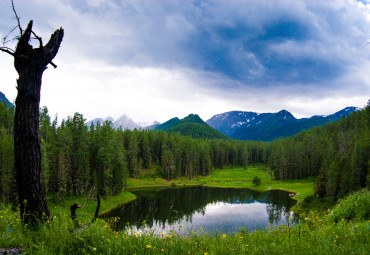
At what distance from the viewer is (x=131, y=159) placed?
9131 cm

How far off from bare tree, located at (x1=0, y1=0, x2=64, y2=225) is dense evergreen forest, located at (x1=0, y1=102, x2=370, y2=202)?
106 feet

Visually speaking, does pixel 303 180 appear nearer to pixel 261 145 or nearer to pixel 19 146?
pixel 261 145

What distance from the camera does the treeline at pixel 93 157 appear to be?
40.4 m

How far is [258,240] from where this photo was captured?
19.3ft

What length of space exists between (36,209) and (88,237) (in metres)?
2.20

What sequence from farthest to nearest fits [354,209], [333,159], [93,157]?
[333,159] < [93,157] < [354,209]

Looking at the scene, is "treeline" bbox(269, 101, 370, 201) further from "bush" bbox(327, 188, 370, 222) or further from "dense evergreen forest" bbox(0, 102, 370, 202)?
"bush" bbox(327, 188, 370, 222)

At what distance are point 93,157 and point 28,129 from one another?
5583cm

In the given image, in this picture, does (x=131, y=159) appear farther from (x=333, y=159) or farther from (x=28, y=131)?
(x=28, y=131)

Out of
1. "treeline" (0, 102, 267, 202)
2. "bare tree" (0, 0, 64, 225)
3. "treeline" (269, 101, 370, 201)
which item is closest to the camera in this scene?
"bare tree" (0, 0, 64, 225)

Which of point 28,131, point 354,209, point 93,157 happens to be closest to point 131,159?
point 93,157

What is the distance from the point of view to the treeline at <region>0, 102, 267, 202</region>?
40.4 m

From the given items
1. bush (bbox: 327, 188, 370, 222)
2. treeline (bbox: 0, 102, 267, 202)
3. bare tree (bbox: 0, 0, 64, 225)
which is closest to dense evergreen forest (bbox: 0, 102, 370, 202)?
treeline (bbox: 0, 102, 267, 202)

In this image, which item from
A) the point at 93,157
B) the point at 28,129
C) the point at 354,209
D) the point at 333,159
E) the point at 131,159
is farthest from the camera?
the point at 131,159
